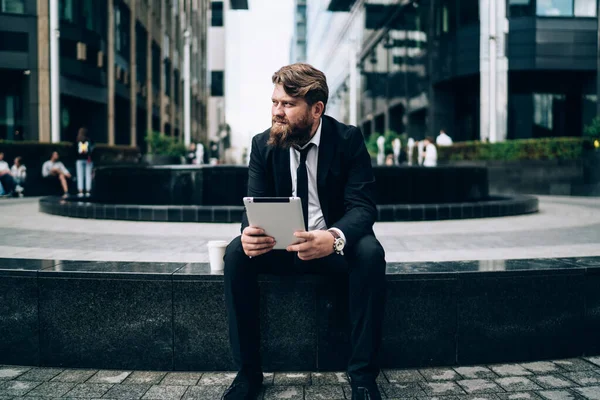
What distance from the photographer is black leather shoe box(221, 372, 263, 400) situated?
2.89 m

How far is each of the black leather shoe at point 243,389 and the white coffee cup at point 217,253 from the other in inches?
28.7

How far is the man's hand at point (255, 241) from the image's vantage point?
9.37 feet

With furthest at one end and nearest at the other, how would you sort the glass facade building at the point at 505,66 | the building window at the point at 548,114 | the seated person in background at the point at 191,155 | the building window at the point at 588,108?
the seated person in background at the point at 191,155, the building window at the point at 548,114, the building window at the point at 588,108, the glass facade building at the point at 505,66

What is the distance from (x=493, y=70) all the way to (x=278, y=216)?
958 inches

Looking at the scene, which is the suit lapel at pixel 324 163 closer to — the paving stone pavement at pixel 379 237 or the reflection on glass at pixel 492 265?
the reflection on glass at pixel 492 265

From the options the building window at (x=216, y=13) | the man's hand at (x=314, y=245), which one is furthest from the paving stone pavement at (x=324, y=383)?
the building window at (x=216, y=13)

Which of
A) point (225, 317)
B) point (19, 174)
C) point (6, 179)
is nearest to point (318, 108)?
point (225, 317)

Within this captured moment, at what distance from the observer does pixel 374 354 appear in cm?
290

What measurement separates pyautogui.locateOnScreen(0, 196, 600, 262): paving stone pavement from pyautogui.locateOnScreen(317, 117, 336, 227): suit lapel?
1.90 metres

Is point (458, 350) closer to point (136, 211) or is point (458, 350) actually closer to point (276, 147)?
point (276, 147)

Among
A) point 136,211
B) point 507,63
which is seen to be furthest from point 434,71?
point 136,211

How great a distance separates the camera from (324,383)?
10.7ft

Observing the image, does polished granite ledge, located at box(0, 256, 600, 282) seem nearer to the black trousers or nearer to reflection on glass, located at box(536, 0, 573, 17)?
the black trousers

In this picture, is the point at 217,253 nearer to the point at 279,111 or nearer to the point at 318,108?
the point at 279,111
